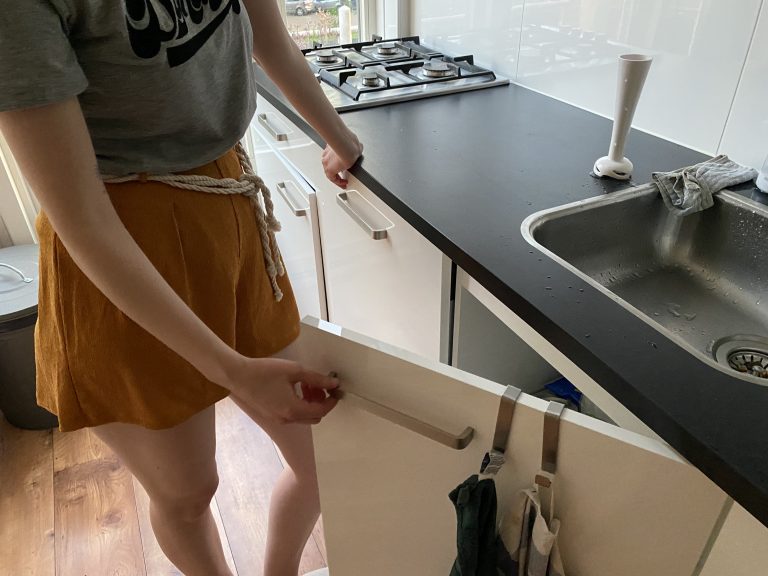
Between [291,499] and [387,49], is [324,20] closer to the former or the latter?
[387,49]

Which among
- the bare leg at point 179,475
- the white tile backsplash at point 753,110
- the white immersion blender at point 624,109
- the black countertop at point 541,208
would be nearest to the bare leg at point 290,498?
the bare leg at point 179,475

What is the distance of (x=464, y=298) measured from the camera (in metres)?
0.95

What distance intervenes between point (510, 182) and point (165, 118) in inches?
21.6

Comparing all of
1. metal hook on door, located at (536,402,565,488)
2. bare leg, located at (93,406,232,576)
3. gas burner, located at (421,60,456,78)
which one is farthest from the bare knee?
gas burner, located at (421,60,456,78)

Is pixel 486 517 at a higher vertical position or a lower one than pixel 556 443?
lower

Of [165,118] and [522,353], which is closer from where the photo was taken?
[165,118]

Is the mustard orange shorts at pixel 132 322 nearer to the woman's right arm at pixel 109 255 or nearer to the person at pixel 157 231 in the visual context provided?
the person at pixel 157 231

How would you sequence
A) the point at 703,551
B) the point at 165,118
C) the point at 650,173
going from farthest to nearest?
1. the point at 650,173
2. the point at 165,118
3. the point at 703,551

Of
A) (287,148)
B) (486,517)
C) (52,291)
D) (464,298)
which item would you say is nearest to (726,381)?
(486,517)

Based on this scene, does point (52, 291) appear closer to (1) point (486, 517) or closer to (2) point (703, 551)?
(1) point (486, 517)

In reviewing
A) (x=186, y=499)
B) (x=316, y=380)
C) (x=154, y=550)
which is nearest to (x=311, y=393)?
(x=316, y=380)

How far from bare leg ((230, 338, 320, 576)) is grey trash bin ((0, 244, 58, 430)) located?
0.87m

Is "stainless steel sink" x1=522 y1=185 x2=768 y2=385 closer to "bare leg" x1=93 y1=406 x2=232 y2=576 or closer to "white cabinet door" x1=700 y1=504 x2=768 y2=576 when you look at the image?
"white cabinet door" x1=700 y1=504 x2=768 y2=576

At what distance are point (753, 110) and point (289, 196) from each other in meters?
1.01
